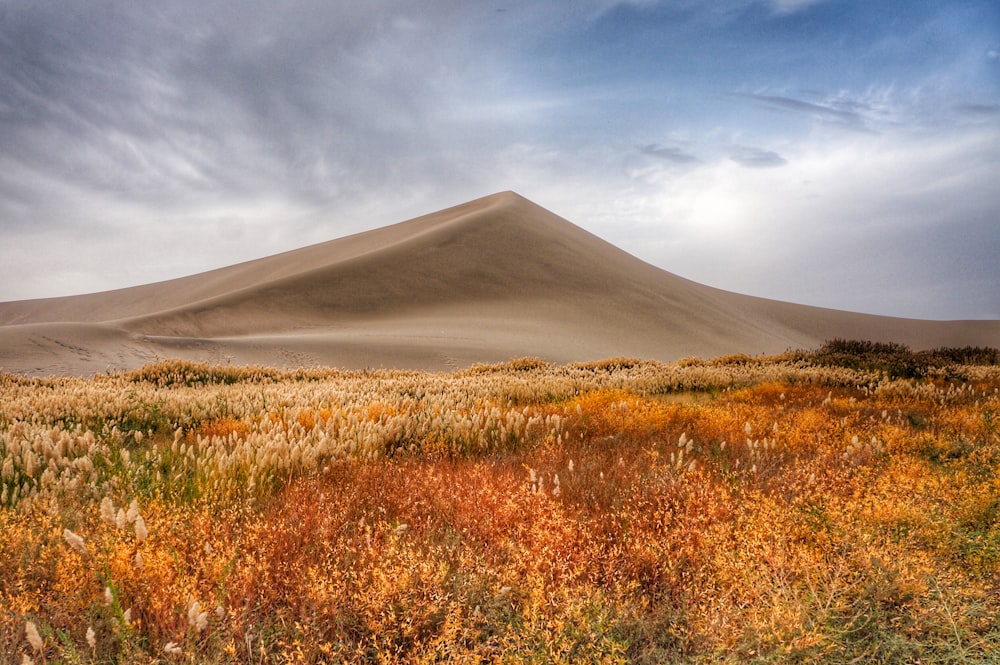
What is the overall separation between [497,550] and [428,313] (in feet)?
188

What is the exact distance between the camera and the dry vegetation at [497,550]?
7.55ft

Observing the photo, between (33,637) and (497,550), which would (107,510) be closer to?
(33,637)

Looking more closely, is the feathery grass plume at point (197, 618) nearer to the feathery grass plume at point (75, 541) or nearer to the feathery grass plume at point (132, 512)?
the feathery grass plume at point (75, 541)

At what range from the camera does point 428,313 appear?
196ft

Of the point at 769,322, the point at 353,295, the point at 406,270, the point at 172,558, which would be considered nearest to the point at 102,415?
the point at 172,558

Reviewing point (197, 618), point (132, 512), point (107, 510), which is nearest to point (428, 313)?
point (107, 510)

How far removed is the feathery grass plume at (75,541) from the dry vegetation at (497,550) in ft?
0.18

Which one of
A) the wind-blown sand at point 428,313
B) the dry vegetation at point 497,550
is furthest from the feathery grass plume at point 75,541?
the wind-blown sand at point 428,313

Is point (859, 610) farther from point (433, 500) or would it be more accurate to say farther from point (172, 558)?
point (172, 558)

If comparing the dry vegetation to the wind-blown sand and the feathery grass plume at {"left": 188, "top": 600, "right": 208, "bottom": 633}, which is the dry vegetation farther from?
the wind-blown sand

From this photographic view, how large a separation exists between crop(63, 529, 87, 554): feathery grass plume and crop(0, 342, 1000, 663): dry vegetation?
5 centimetres

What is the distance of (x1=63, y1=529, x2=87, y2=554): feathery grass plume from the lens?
99.0 inches

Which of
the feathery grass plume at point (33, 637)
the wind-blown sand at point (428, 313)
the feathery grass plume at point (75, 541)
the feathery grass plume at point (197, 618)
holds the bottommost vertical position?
the feathery grass plume at point (197, 618)

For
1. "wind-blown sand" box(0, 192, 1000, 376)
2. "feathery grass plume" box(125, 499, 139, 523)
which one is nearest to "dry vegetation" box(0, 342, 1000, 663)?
"feathery grass plume" box(125, 499, 139, 523)
